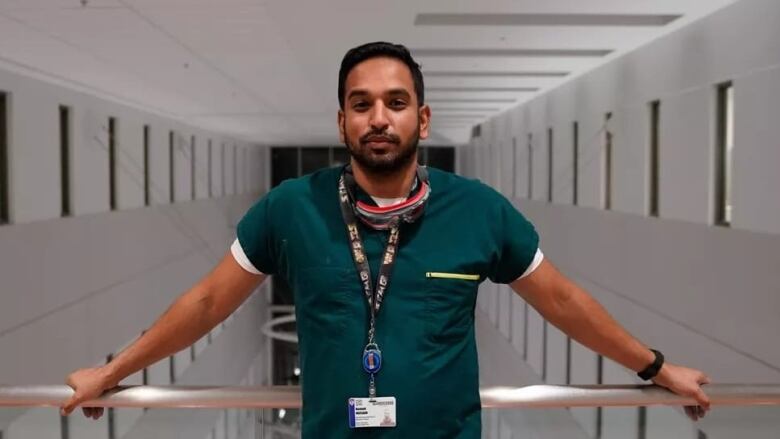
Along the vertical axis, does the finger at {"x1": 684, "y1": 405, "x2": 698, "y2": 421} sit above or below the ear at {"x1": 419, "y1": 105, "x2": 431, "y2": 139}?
below

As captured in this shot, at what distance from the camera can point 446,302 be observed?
193 cm

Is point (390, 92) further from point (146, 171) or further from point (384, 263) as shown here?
point (146, 171)

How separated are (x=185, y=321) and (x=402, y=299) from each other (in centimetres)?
64

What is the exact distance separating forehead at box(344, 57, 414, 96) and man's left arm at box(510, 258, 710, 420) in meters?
0.65

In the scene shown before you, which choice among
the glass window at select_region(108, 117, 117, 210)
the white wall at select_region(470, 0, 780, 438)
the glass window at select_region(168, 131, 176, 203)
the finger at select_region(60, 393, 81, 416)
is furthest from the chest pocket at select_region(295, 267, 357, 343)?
the glass window at select_region(168, 131, 176, 203)

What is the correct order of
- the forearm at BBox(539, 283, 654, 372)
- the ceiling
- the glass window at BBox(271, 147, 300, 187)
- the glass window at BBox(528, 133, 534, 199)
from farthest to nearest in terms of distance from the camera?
1. the glass window at BBox(271, 147, 300, 187)
2. the glass window at BBox(528, 133, 534, 199)
3. the ceiling
4. the forearm at BBox(539, 283, 654, 372)

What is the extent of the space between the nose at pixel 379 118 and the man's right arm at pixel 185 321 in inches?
22.0

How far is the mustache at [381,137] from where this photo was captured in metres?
1.92

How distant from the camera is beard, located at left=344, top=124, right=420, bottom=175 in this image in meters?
1.92

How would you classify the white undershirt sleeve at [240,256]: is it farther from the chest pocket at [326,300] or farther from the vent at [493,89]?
the vent at [493,89]

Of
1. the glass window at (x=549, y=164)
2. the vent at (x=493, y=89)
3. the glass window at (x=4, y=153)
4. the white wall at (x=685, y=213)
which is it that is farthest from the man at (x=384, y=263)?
the glass window at (x=549, y=164)

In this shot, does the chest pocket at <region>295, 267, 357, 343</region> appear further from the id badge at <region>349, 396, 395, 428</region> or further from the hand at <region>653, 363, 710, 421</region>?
the hand at <region>653, 363, 710, 421</region>

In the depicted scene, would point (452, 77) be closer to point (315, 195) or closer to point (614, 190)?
point (614, 190)

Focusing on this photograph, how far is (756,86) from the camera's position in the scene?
5.86m
